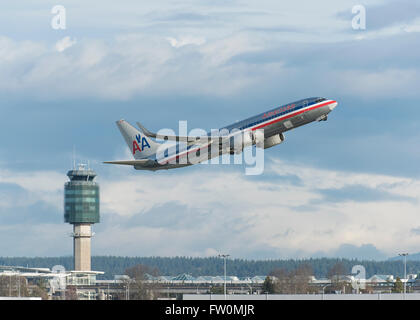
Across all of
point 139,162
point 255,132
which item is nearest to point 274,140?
point 255,132

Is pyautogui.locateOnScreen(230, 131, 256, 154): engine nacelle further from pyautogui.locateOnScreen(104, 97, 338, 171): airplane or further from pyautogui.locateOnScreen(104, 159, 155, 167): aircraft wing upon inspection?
pyautogui.locateOnScreen(104, 159, 155, 167): aircraft wing

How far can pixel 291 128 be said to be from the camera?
16788cm

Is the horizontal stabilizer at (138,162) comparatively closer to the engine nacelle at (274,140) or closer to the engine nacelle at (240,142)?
the engine nacelle at (274,140)

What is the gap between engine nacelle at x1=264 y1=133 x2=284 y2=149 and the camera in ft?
573

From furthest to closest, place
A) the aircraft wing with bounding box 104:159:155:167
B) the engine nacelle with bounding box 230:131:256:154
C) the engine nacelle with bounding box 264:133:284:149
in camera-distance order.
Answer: the aircraft wing with bounding box 104:159:155:167
the engine nacelle with bounding box 264:133:284:149
the engine nacelle with bounding box 230:131:256:154

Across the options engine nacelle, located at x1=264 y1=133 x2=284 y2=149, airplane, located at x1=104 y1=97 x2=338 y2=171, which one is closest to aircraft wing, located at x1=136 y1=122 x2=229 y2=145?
airplane, located at x1=104 y1=97 x2=338 y2=171

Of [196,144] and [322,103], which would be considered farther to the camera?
[196,144]

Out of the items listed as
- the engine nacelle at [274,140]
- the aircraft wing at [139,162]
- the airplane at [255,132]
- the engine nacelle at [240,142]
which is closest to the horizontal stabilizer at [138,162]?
the aircraft wing at [139,162]

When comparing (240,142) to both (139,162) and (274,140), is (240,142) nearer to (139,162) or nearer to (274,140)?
(274,140)

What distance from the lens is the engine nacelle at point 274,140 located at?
6875 inches
